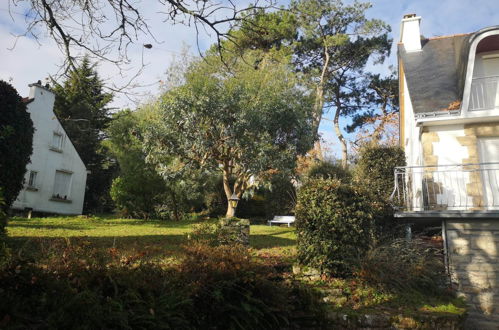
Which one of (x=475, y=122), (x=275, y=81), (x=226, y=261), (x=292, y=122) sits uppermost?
(x=275, y=81)

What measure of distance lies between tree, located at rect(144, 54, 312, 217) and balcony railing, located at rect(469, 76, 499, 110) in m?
6.24

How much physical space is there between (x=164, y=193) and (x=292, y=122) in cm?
707

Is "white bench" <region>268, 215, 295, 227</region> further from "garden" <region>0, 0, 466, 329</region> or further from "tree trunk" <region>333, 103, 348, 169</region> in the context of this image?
"tree trunk" <region>333, 103, 348, 169</region>

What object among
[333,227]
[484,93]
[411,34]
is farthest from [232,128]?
[484,93]

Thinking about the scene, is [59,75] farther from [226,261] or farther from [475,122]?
[475,122]

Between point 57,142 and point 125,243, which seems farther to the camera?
point 57,142

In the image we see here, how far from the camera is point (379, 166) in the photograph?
12602 mm

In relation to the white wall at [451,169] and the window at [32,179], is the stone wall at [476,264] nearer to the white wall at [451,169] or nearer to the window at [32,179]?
the white wall at [451,169]

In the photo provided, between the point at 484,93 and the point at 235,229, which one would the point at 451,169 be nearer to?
the point at 484,93

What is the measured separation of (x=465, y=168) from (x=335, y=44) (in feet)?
48.8

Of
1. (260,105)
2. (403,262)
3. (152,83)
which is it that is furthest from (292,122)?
(152,83)

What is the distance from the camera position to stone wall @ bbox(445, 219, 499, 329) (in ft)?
27.4

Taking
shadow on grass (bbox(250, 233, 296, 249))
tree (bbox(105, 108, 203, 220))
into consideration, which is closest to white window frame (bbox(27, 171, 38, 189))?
tree (bbox(105, 108, 203, 220))

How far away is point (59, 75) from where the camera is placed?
4.00 m
